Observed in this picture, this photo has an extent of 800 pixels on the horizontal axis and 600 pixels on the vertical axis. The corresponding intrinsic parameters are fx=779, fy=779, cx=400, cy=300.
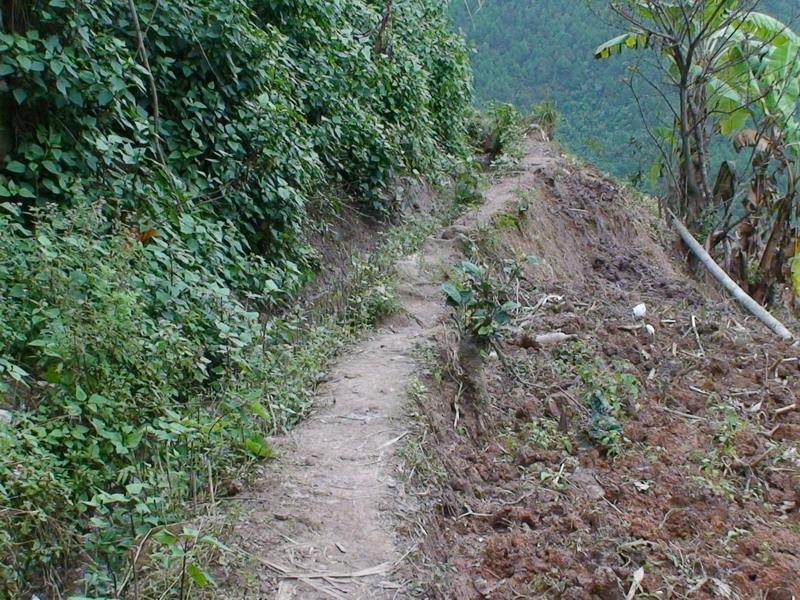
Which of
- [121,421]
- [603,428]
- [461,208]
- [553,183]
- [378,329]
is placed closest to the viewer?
[121,421]

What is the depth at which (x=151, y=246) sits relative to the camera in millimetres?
4465

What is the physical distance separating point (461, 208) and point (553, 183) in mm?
1765

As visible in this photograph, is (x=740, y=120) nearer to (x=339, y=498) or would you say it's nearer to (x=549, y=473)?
(x=549, y=473)

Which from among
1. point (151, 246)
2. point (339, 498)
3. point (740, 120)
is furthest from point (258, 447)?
point (740, 120)

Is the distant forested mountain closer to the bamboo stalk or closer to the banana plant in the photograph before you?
the banana plant

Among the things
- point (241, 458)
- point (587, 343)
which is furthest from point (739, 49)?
point (241, 458)

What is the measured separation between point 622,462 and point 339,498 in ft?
5.71

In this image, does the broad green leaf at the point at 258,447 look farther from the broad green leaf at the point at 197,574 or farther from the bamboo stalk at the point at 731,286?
the bamboo stalk at the point at 731,286

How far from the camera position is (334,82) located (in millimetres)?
7281

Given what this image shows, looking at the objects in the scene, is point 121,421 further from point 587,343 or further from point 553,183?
point 553,183

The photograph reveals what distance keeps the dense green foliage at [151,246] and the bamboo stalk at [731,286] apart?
4.26m

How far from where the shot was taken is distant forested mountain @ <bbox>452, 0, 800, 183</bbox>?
53.0 feet

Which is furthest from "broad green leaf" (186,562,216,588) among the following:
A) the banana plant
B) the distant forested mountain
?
the distant forested mountain

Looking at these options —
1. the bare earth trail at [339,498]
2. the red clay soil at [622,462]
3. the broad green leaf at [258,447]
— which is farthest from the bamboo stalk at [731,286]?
the broad green leaf at [258,447]
